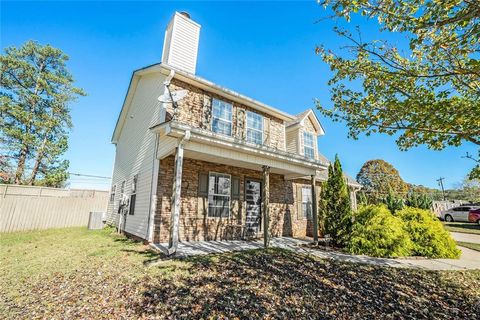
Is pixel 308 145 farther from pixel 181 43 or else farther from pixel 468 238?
pixel 468 238

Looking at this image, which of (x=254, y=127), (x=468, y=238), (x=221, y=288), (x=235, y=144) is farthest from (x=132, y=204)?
(x=468, y=238)

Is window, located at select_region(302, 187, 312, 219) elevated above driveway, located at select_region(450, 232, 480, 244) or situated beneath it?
elevated above

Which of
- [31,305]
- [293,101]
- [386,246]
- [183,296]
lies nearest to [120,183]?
[31,305]

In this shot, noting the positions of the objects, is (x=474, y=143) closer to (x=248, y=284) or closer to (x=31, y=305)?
(x=248, y=284)

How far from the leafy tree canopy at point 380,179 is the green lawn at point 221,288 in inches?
1056

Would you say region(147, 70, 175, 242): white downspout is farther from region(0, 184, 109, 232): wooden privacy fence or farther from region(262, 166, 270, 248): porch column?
region(0, 184, 109, 232): wooden privacy fence

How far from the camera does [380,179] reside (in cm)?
3102

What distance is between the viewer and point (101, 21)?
33.0 feet

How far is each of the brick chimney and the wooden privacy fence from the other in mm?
10174

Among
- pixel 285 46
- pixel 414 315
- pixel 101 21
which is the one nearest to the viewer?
pixel 414 315

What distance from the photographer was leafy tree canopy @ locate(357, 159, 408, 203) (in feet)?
96.7

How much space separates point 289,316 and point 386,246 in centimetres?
599

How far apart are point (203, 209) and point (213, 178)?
1266 mm

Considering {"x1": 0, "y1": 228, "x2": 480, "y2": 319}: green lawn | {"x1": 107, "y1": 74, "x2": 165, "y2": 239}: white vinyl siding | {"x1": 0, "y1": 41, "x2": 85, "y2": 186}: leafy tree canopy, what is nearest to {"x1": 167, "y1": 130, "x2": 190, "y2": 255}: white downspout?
{"x1": 0, "y1": 228, "x2": 480, "y2": 319}: green lawn
